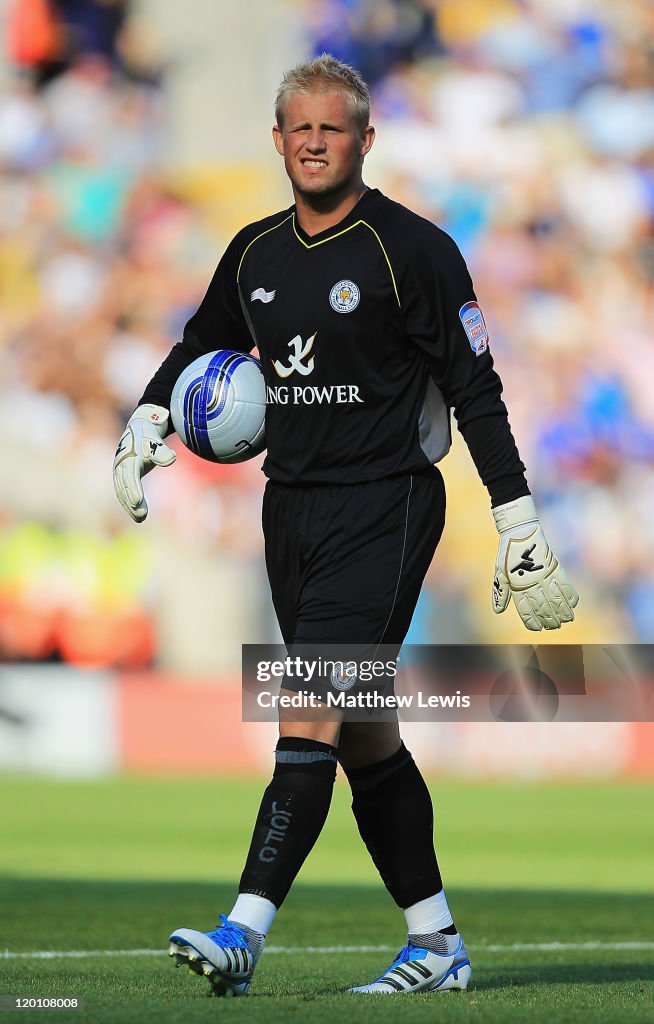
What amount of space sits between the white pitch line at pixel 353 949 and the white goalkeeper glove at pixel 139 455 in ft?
4.67

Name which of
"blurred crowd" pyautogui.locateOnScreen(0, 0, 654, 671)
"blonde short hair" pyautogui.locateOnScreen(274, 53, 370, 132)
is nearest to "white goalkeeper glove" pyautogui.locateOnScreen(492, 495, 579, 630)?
"blonde short hair" pyautogui.locateOnScreen(274, 53, 370, 132)

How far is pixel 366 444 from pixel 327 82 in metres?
0.83

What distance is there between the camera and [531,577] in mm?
3809

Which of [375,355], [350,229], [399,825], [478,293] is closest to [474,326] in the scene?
[375,355]

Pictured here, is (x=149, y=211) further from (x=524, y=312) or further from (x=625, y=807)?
(x=625, y=807)

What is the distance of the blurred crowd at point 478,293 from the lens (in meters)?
15.6

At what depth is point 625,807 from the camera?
40.5 ft

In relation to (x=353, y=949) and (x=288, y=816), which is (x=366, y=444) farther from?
(x=353, y=949)

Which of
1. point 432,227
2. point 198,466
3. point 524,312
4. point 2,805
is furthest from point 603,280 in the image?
point 432,227

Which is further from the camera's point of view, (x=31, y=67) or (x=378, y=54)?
(x=31, y=67)

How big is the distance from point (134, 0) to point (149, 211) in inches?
99.1

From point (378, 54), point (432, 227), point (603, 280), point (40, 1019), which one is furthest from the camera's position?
point (378, 54)

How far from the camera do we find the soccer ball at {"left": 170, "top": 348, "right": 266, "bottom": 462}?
13.5ft

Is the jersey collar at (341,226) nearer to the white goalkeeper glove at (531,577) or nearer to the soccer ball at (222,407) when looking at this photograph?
the soccer ball at (222,407)
